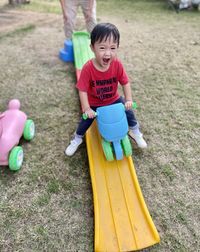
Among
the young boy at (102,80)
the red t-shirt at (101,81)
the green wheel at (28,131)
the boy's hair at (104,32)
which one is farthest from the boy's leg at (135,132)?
the green wheel at (28,131)

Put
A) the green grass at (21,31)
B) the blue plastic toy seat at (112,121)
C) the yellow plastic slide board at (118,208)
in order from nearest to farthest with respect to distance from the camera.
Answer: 1. the yellow plastic slide board at (118,208)
2. the blue plastic toy seat at (112,121)
3. the green grass at (21,31)

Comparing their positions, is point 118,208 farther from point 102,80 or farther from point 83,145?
point 102,80

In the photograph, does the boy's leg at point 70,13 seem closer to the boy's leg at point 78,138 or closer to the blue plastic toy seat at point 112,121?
the boy's leg at point 78,138

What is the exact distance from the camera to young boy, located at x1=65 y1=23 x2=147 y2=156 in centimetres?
165

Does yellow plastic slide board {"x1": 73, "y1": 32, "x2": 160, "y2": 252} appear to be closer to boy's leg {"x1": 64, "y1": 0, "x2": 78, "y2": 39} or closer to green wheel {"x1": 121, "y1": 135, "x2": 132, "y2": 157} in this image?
green wheel {"x1": 121, "y1": 135, "x2": 132, "y2": 157}

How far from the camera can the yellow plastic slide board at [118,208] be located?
1494 mm

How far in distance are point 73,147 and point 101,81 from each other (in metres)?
0.48

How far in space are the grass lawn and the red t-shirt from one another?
37cm

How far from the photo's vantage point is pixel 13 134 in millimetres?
1961

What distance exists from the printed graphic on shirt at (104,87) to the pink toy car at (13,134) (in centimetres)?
54

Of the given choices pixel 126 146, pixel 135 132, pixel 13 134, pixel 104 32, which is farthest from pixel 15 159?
pixel 104 32

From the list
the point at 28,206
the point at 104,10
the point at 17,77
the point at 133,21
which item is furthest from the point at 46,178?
the point at 104,10

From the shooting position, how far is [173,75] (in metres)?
2.94

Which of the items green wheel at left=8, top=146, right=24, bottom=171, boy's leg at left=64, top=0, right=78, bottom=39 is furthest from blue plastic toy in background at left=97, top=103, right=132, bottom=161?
boy's leg at left=64, top=0, right=78, bottom=39
